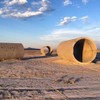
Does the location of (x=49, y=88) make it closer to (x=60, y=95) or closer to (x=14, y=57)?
(x=60, y=95)

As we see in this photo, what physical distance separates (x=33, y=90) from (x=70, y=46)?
9705 millimetres

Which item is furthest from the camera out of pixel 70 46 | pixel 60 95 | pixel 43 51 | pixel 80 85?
pixel 43 51

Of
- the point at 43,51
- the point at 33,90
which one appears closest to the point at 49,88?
the point at 33,90

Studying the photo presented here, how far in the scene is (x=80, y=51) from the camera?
19.4 m

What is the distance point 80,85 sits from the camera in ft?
25.0

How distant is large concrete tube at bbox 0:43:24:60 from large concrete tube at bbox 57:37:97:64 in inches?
132

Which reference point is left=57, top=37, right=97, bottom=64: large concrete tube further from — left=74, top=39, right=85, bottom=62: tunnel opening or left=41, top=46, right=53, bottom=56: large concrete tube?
left=41, top=46, right=53, bottom=56: large concrete tube

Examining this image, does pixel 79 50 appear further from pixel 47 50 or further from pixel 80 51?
pixel 47 50

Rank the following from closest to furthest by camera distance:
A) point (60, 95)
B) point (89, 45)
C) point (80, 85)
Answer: point (60, 95), point (80, 85), point (89, 45)

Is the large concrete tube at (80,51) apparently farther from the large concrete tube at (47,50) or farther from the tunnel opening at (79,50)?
the large concrete tube at (47,50)

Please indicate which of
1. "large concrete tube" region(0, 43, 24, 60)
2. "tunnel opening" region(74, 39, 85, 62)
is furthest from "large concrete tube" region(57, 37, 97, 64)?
"large concrete tube" region(0, 43, 24, 60)

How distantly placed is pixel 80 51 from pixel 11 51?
5.16 metres

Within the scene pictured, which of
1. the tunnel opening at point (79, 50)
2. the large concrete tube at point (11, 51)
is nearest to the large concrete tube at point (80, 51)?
the tunnel opening at point (79, 50)

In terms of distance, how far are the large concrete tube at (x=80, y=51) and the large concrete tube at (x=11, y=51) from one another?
11.0ft
